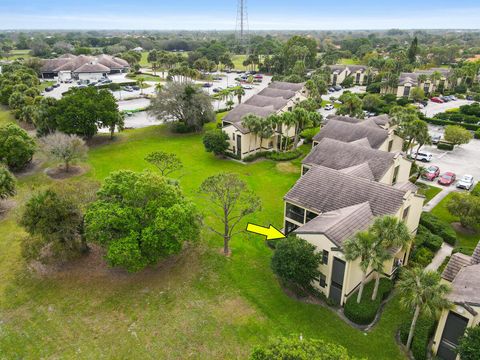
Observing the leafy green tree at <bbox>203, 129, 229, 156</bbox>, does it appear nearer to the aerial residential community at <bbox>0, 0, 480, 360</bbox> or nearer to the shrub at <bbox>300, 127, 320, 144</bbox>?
the aerial residential community at <bbox>0, 0, 480, 360</bbox>

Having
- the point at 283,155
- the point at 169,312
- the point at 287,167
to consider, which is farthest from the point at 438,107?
the point at 169,312

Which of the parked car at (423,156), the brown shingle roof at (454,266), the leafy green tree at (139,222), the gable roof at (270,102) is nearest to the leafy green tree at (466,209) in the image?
the brown shingle roof at (454,266)

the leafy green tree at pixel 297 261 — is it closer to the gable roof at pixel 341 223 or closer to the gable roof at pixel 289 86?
the gable roof at pixel 341 223

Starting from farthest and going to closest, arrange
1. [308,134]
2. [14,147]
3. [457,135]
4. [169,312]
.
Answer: [308,134] < [457,135] < [14,147] < [169,312]

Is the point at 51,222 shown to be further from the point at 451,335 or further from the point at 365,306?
the point at 451,335

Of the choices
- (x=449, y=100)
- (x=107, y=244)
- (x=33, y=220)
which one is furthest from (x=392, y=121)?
(x=449, y=100)
